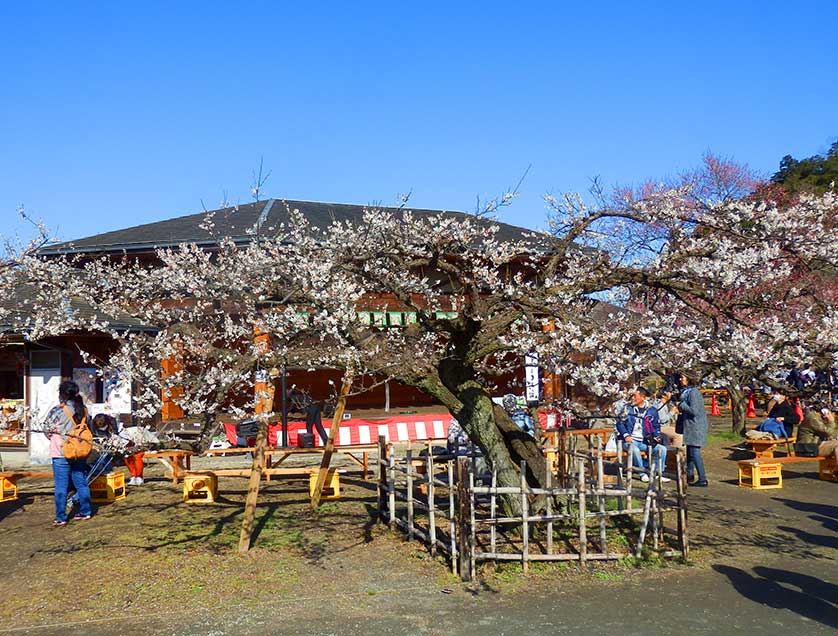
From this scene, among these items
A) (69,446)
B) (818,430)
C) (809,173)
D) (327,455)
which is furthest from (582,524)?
(809,173)

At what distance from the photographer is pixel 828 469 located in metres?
13.1

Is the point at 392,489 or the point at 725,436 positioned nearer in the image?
the point at 392,489

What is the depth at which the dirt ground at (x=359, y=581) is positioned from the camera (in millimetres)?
6410

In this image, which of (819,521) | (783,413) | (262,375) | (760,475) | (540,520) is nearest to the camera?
(540,520)

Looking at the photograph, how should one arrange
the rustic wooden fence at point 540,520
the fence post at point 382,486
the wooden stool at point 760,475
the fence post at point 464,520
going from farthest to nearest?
the wooden stool at point 760,475
the fence post at point 382,486
the rustic wooden fence at point 540,520
the fence post at point 464,520

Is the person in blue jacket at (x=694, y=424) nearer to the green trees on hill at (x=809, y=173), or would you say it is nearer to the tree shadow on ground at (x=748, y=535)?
the tree shadow on ground at (x=748, y=535)

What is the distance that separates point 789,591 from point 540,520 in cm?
243

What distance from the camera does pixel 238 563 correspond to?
820 cm

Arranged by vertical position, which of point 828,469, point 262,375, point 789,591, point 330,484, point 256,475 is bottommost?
point 789,591

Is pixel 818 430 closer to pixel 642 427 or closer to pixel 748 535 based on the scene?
pixel 642 427

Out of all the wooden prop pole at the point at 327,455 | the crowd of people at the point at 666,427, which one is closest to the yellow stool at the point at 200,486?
the wooden prop pole at the point at 327,455

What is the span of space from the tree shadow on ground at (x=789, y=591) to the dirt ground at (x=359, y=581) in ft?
0.06

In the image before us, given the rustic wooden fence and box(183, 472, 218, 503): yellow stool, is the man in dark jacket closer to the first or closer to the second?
the rustic wooden fence

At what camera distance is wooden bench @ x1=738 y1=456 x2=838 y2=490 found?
12492mm
